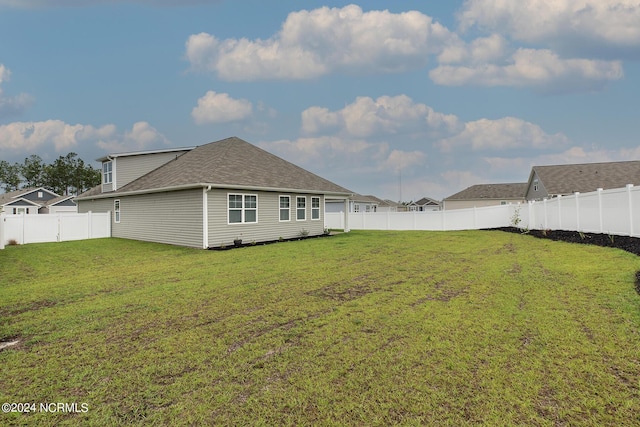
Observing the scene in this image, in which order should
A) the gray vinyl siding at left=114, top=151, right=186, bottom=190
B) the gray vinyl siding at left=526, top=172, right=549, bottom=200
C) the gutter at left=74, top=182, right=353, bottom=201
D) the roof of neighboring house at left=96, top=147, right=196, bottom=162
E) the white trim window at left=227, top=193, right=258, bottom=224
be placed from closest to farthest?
1. the gutter at left=74, top=182, right=353, bottom=201
2. the white trim window at left=227, top=193, right=258, bottom=224
3. the roof of neighboring house at left=96, top=147, right=196, bottom=162
4. the gray vinyl siding at left=114, top=151, right=186, bottom=190
5. the gray vinyl siding at left=526, top=172, right=549, bottom=200

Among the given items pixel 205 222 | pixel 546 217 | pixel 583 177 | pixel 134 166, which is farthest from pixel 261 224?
pixel 583 177

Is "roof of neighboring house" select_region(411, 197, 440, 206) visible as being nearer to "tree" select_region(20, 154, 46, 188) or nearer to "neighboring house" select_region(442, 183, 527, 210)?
"neighboring house" select_region(442, 183, 527, 210)

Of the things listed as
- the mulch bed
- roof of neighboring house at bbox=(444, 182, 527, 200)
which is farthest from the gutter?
roof of neighboring house at bbox=(444, 182, 527, 200)

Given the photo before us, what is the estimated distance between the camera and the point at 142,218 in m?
17.1

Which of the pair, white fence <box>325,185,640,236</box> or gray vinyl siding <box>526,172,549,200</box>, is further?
gray vinyl siding <box>526,172,549,200</box>

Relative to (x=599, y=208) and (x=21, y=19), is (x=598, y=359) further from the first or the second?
(x=21, y=19)

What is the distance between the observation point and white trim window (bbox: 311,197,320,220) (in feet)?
65.3

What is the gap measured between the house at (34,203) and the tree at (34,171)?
20.4 meters

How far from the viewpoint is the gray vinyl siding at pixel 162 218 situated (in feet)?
46.9

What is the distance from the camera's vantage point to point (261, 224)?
1627cm

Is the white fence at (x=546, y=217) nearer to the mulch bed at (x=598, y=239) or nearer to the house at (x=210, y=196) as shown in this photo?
the mulch bed at (x=598, y=239)

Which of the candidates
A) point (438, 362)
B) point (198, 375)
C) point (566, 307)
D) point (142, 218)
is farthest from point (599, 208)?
point (142, 218)

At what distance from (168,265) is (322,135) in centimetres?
1561

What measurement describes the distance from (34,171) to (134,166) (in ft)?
221
